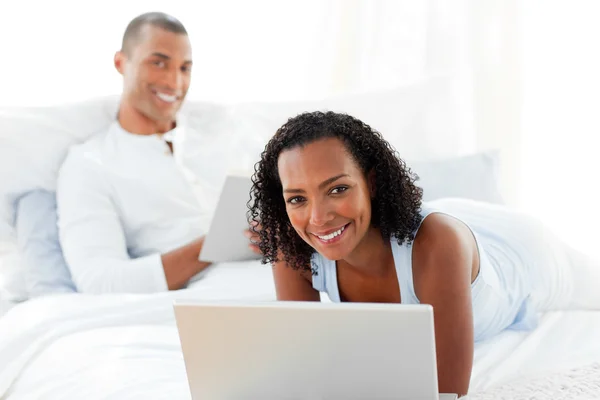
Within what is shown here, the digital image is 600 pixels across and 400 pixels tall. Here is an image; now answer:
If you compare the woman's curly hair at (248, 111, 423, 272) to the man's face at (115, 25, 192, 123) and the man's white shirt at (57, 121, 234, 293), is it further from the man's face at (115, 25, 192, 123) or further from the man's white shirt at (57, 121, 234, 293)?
the man's face at (115, 25, 192, 123)

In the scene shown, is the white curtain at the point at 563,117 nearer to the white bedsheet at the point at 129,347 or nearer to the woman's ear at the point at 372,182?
the white bedsheet at the point at 129,347

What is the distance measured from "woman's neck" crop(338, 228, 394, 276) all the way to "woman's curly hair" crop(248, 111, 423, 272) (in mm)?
29

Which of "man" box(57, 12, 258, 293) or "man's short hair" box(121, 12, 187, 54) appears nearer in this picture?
"man" box(57, 12, 258, 293)

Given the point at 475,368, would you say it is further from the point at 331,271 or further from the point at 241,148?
the point at 241,148

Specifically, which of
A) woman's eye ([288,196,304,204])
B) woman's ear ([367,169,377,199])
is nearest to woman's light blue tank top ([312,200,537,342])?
woman's ear ([367,169,377,199])

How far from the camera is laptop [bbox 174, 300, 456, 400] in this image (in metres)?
1.09

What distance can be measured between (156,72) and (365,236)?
120cm

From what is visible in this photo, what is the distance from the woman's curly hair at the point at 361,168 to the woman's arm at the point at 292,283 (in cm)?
11

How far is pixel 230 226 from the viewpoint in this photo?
2072 mm

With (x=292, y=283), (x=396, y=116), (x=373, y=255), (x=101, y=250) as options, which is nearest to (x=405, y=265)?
(x=373, y=255)

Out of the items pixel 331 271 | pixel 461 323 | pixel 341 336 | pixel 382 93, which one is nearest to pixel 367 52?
pixel 382 93

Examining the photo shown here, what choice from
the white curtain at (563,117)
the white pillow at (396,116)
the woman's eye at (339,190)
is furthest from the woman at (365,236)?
the white curtain at (563,117)

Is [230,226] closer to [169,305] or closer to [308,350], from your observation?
[169,305]

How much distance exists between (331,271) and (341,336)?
1.84 ft
